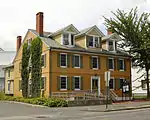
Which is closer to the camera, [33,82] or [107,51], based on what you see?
[33,82]

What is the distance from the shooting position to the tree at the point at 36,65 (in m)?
36.8

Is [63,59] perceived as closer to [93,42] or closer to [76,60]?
[76,60]

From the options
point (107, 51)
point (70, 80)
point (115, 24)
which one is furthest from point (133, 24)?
point (70, 80)

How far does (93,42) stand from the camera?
3950cm

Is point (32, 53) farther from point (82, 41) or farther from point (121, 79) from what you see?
point (121, 79)

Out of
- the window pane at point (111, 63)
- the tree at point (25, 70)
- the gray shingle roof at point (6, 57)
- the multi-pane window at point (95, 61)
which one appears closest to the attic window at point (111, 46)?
the window pane at point (111, 63)

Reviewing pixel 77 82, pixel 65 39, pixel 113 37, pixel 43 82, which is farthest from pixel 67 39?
pixel 113 37

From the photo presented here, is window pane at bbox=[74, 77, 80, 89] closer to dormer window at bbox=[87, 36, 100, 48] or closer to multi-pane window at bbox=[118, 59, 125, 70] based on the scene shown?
dormer window at bbox=[87, 36, 100, 48]

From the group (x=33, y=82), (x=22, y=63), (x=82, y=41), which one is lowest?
(x=33, y=82)

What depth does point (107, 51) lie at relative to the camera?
40.7 meters

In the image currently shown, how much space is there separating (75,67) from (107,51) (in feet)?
19.9

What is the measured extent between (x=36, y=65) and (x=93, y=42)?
8.04 metres

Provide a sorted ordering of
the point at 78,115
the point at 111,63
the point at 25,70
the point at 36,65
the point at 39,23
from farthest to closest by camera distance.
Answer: the point at 111,63
the point at 25,70
the point at 39,23
the point at 36,65
the point at 78,115

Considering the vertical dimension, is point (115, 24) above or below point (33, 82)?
above
